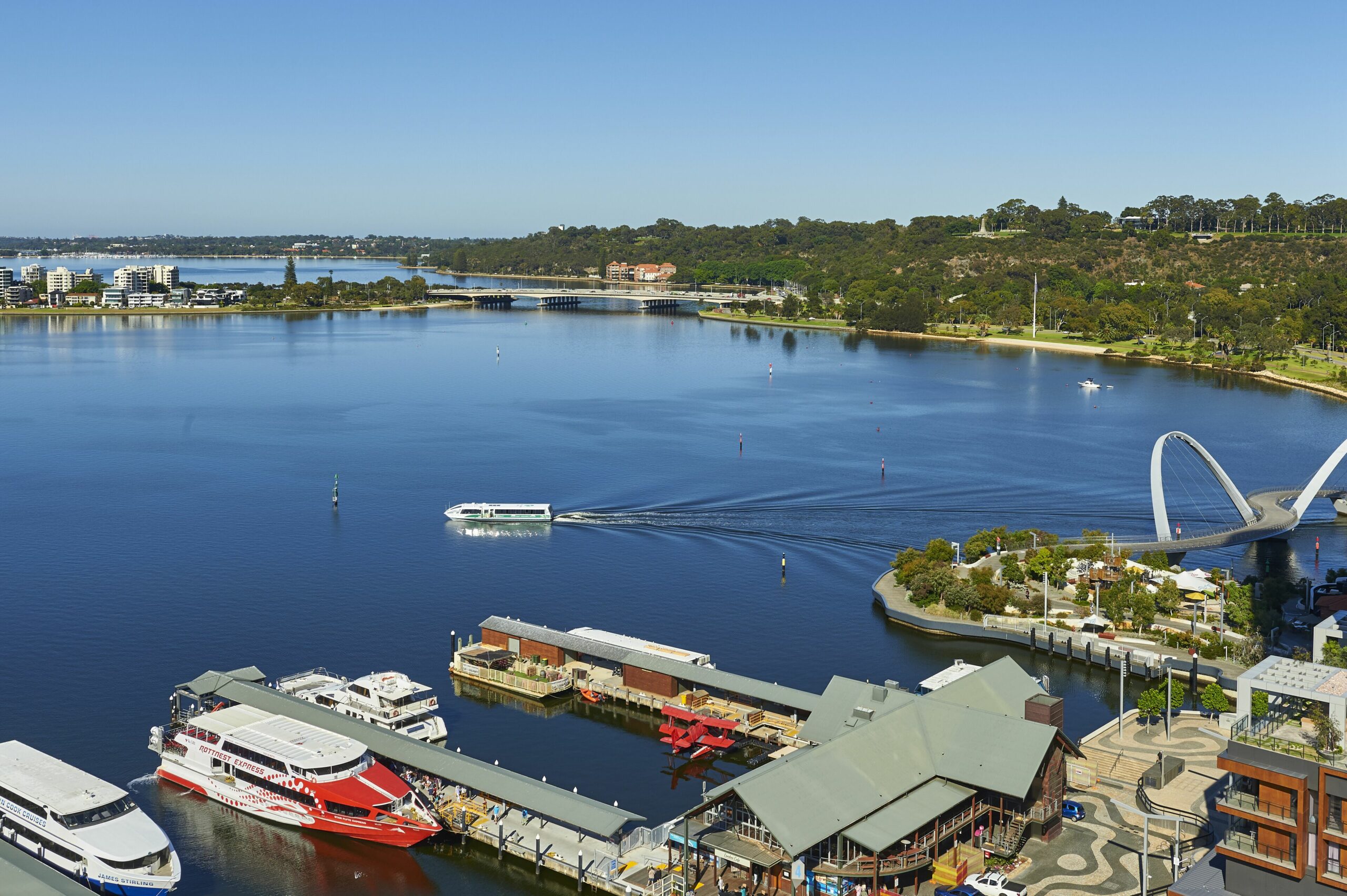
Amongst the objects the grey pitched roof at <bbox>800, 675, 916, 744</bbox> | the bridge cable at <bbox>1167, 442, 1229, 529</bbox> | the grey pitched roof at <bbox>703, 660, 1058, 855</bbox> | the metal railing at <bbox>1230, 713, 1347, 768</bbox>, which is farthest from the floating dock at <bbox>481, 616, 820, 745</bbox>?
the bridge cable at <bbox>1167, 442, 1229, 529</bbox>

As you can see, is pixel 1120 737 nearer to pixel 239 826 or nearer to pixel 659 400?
pixel 239 826

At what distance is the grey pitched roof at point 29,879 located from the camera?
20.5 metres

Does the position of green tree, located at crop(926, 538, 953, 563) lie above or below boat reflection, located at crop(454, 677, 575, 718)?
above

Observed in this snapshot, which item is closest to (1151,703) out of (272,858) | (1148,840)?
(1148,840)

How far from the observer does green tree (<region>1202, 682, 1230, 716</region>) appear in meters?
30.8

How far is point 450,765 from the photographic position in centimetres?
2680

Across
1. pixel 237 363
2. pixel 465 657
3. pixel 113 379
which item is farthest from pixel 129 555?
pixel 237 363

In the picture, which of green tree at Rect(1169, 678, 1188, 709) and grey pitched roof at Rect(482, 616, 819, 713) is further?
green tree at Rect(1169, 678, 1188, 709)

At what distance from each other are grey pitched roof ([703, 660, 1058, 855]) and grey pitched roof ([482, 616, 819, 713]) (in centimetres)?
410

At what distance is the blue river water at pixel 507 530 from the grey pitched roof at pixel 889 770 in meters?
5.18

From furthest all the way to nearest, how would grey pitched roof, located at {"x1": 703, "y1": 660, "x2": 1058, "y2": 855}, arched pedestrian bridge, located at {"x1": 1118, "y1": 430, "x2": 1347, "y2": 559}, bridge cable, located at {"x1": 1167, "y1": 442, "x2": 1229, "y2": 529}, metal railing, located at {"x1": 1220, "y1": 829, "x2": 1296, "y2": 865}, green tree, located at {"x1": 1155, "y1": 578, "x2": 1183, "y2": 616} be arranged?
1. bridge cable, located at {"x1": 1167, "y1": 442, "x2": 1229, "y2": 529}
2. arched pedestrian bridge, located at {"x1": 1118, "y1": 430, "x2": 1347, "y2": 559}
3. green tree, located at {"x1": 1155, "y1": 578, "x2": 1183, "y2": 616}
4. grey pitched roof, located at {"x1": 703, "y1": 660, "x2": 1058, "y2": 855}
5. metal railing, located at {"x1": 1220, "y1": 829, "x2": 1296, "y2": 865}

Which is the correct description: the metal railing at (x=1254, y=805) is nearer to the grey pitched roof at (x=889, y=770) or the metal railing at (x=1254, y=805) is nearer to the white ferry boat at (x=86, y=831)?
the grey pitched roof at (x=889, y=770)

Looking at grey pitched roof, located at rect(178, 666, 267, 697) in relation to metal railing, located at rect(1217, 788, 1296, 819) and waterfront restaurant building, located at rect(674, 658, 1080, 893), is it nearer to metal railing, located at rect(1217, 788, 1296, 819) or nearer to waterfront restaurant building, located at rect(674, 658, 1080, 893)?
waterfront restaurant building, located at rect(674, 658, 1080, 893)

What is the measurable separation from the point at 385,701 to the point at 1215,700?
2091 centimetres
